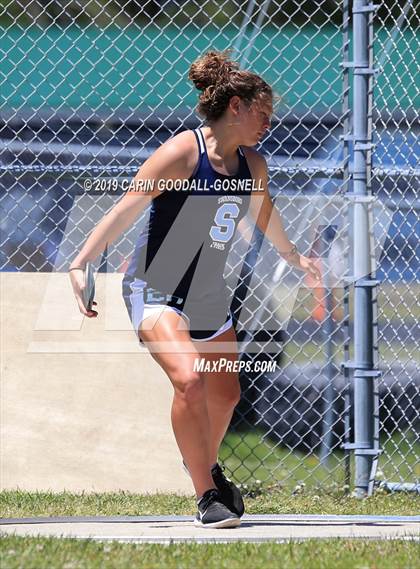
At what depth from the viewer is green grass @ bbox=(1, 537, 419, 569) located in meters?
3.42

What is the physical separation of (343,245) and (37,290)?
5.30 ft

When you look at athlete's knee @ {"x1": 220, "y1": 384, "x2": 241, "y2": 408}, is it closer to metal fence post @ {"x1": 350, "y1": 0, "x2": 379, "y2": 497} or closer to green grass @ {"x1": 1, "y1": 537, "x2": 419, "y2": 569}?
green grass @ {"x1": 1, "y1": 537, "x2": 419, "y2": 569}

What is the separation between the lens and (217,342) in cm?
463

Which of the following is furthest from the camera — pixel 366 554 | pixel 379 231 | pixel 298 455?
pixel 298 455

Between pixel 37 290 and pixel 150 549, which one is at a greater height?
pixel 37 290

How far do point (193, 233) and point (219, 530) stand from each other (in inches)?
46.3

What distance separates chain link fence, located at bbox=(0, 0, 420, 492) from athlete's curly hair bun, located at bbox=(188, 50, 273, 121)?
→ 38.7 inches

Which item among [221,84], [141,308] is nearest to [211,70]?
[221,84]

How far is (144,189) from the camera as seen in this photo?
4.46 meters

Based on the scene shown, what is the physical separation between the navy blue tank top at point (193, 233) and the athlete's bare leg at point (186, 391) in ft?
0.57

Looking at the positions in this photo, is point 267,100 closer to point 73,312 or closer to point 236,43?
point 73,312

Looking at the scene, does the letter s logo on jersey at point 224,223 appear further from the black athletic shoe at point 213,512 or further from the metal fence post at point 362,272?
the metal fence post at point 362,272


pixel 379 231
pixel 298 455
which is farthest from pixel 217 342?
pixel 298 455

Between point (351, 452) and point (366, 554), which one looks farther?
point (351, 452)
